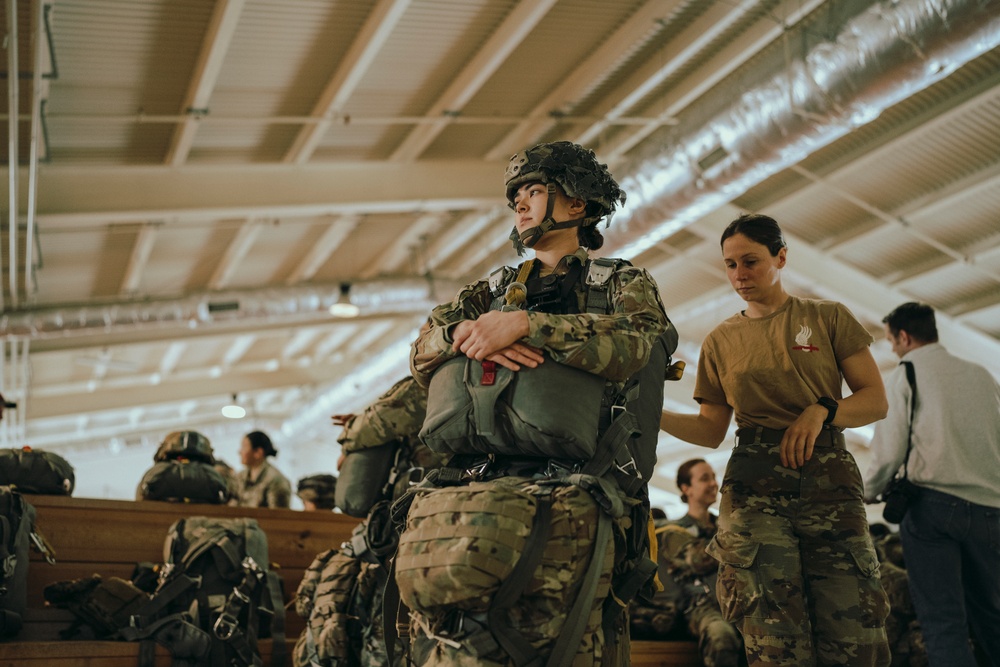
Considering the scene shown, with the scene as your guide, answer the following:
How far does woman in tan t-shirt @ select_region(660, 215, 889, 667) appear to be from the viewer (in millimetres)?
2789

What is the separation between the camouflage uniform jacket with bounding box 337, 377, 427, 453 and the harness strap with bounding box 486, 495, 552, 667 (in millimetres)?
1627

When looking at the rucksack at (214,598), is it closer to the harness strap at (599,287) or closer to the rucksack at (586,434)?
the rucksack at (586,434)

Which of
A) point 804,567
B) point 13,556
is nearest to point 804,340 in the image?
point 804,567

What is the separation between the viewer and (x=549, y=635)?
2174mm

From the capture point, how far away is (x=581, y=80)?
818 centimetres

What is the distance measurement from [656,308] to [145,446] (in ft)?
90.3

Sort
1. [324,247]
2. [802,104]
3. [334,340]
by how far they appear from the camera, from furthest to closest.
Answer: [334,340] < [324,247] < [802,104]

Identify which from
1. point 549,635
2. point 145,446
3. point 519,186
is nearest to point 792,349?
point 519,186

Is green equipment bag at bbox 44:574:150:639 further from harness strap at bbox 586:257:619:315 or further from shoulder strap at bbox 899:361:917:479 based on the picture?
shoulder strap at bbox 899:361:917:479

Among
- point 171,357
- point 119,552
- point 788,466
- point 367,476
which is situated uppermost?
point 171,357

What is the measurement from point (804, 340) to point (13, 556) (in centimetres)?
331

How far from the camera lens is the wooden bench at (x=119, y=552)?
4250 mm

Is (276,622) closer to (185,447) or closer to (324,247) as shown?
(185,447)

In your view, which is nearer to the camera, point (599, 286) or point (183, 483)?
point (599, 286)
